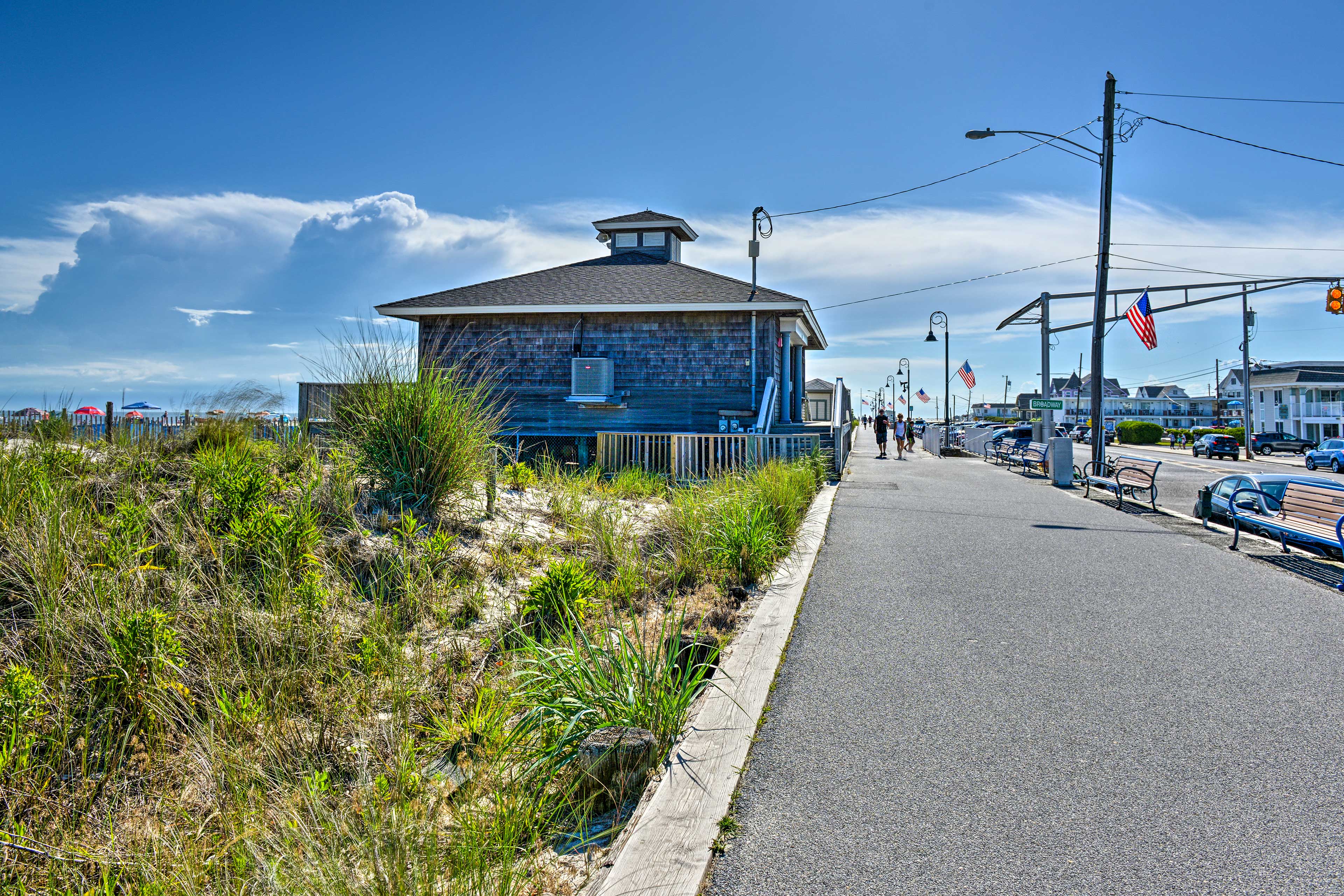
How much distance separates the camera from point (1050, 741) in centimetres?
Result: 393

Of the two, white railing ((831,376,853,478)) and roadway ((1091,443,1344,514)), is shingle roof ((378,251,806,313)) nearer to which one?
white railing ((831,376,853,478))

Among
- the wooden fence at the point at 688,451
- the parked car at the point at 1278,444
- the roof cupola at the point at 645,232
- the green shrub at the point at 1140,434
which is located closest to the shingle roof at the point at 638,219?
the roof cupola at the point at 645,232

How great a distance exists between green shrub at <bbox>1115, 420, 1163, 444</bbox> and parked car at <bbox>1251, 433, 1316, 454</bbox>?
37.0 feet

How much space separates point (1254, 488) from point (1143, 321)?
14992 millimetres

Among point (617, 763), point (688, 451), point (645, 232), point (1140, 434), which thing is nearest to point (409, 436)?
point (617, 763)

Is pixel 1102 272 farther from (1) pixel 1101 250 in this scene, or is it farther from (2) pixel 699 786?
(2) pixel 699 786

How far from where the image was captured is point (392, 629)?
15.2 feet

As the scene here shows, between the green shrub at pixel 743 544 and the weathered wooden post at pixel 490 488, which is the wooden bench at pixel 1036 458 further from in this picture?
the weathered wooden post at pixel 490 488

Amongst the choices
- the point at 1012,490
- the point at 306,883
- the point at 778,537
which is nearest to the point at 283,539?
the point at 306,883

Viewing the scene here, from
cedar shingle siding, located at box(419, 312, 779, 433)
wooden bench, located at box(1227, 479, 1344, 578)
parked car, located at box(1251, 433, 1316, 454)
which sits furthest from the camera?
parked car, located at box(1251, 433, 1316, 454)

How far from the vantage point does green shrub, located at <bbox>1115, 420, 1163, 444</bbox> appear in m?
61.9

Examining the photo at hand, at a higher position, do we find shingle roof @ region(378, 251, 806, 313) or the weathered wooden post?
shingle roof @ region(378, 251, 806, 313)

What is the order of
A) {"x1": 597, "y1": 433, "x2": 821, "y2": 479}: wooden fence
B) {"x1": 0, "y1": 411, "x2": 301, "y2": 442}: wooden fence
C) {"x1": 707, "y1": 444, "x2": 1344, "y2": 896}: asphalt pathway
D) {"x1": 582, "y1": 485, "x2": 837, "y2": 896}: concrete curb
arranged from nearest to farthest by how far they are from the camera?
{"x1": 582, "y1": 485, "x2": 837, "y2": 896}: concrete curb, {"x1": 707, "y1": 444, "x2": 1344, "y2": 896}: asphalt pathway, {"x1": 0, "y1": 411, "x2": 301, "y2": 442}: wooden fence, {"x1": 597, "y1": 433, "x2": 821, "y2": 479}: wooden fence

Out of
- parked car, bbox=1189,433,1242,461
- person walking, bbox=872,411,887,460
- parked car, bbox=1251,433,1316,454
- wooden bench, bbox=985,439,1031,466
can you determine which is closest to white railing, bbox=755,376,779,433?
wooden bench, bbox=985,439,1031,466
